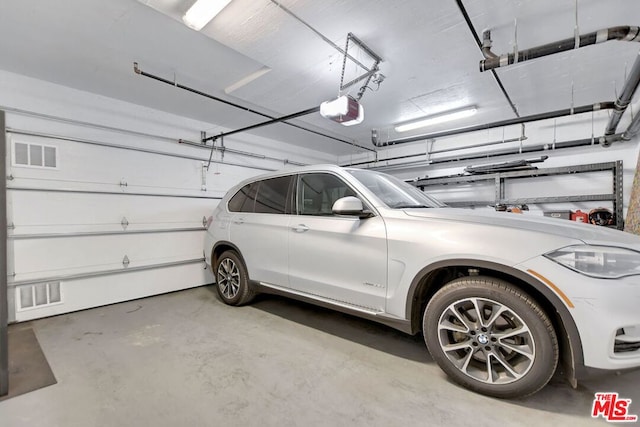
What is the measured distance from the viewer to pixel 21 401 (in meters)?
1.75

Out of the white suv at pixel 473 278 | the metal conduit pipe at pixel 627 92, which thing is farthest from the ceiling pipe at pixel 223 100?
the metal conduit pipe at pixel 627 92

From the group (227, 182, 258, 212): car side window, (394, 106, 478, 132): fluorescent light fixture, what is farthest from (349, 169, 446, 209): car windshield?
(394, 106, 478, 132): fluorescent light fixture

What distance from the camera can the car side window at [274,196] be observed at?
3020 mm

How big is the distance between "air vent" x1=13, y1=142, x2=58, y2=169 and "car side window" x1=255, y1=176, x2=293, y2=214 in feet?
8.80

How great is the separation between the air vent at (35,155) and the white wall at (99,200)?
0.04 meters

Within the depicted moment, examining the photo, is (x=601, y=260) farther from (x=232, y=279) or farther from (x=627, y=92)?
(x=232, y=279)

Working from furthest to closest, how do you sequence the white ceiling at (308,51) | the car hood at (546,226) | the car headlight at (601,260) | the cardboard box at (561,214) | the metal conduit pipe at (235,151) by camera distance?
the metal conduit pipe at (235,151) → the cardboard box at (561,214) → the white ceiling at (308,51) → the car hood at (546,226) → the car headlight at (601,260)

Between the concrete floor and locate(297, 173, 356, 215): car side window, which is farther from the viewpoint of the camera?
locate(297, 173, 356, 215): car side window

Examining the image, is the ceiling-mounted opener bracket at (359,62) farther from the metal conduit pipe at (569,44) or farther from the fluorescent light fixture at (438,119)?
the fluorescent light fixture at (438,119)

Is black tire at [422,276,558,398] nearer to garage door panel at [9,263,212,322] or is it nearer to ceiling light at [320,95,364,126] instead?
ceiling light at [320,95,364,126]

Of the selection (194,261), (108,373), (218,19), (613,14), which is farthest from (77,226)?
(613,14)

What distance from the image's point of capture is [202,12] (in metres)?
2.17

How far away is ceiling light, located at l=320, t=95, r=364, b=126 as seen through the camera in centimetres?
299

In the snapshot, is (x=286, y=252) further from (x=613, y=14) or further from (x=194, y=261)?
(x=613, y=14)
